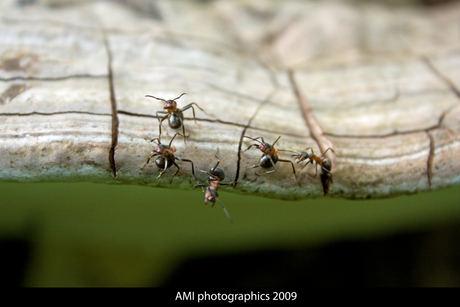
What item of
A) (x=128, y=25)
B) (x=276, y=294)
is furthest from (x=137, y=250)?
(x=128, y=25)

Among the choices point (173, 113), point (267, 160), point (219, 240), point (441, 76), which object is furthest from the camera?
point (219, 240)

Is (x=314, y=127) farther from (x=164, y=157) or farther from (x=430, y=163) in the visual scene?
(x=164, y=157)

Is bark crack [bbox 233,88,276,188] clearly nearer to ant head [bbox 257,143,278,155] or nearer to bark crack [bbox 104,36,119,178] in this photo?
ant head [bbox 257,143,278,155]

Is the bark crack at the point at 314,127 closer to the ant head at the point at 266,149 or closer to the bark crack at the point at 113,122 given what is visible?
the ant head at the point at 266,149

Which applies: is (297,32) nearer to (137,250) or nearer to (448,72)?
(448,72)

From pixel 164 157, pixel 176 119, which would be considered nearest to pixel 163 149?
pixel 164 157

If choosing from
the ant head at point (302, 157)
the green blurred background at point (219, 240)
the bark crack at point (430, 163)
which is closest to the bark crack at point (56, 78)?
the green blurred background at point (219, 240)

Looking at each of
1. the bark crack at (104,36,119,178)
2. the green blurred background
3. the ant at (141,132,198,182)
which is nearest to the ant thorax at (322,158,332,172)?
the green blurred background
